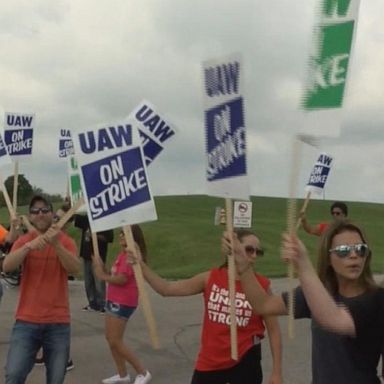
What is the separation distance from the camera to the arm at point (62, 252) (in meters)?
5.25

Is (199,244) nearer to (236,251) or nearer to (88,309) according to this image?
(88,309)

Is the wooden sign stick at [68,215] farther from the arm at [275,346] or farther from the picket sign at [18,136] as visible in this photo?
the picket sign at [18,136]

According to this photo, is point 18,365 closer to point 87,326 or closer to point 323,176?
point 87,326

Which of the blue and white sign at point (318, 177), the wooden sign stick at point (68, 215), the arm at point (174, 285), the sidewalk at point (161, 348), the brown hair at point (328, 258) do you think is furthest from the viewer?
the blue and white sign at point (318, 177)

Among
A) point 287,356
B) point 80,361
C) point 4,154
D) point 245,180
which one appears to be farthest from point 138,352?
point 245,180

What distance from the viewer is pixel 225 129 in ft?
14.0

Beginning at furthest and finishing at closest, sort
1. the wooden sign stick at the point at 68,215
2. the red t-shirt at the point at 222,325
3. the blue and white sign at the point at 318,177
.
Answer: the blue and white sign at the point at 318,177 < the wooden sign stick at the point at 68,215 < the red t-shirt at the point at 222,325

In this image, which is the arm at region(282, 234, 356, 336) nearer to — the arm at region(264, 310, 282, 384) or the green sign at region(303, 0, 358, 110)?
the green sign at region(303, 0, 358, 110)

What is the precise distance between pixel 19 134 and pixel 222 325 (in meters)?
4.52

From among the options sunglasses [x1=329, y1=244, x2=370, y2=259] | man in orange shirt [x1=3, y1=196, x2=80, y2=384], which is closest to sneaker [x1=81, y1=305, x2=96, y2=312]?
man in orange shirt [x1=3, y1=196, x2=80, y2=384]

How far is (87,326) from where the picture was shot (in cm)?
1116

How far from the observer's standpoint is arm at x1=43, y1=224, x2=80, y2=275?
17.2ft

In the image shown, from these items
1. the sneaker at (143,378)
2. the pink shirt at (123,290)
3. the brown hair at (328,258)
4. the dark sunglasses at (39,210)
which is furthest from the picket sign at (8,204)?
the brown hair at (328,258)

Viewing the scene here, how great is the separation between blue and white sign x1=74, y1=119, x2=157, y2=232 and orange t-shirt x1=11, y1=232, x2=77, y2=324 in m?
0.62
